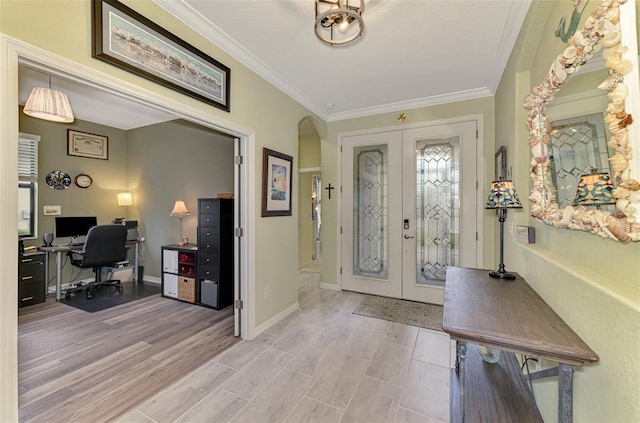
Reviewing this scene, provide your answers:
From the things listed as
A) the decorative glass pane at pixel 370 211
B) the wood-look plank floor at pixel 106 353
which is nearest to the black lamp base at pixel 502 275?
the decorative glass pane at pixel 370 211

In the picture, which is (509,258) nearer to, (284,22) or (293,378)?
(293,378)

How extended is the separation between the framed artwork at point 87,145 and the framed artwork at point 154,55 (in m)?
3.70

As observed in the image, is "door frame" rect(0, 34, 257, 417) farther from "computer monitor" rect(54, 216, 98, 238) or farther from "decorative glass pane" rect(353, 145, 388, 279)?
"computer monitor" rect(54, 216, 98, 238)

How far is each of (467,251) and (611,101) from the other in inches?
109

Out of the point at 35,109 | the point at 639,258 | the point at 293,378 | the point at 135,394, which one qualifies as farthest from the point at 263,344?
the point at 35,109

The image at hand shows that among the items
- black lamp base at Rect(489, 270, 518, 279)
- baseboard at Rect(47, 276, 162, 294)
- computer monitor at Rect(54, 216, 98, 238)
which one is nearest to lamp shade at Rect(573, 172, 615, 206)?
black lamp base at Rect(489, 270, 518, 279)

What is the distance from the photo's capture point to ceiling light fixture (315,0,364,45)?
4.77 feet

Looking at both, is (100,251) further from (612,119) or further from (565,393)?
(612,119)

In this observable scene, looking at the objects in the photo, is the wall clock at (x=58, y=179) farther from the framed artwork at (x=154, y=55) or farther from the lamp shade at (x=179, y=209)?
the framed artwork at (x=154, y=55)

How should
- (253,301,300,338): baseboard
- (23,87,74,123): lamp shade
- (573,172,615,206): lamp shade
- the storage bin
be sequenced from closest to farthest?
(573,172,615,206): lamp shade < (23,87,74,123): lamp shade < (253,301,300,338): baseboard < the storage bin

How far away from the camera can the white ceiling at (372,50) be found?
6.13 ft

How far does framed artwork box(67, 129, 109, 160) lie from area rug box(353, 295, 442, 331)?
498 cm

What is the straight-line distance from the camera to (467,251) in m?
3.30

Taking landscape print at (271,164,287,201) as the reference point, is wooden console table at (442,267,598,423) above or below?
below
